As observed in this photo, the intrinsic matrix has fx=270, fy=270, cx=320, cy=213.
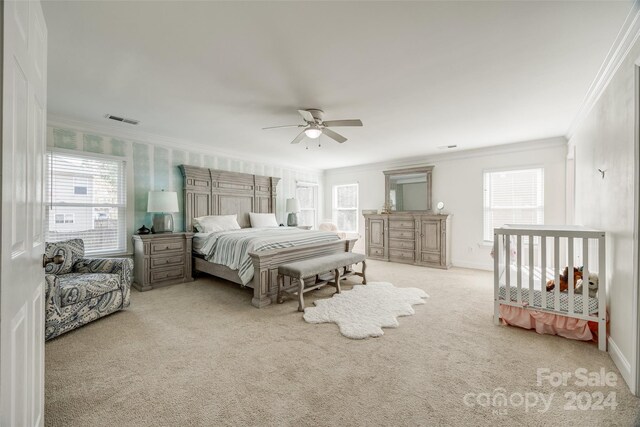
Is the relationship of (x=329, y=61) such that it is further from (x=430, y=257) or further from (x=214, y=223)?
(x=430, y=257)

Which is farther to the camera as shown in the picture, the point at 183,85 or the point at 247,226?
the point at 247,226

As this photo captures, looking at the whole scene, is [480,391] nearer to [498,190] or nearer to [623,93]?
[623,93]

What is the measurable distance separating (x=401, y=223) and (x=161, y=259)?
478 centimetres

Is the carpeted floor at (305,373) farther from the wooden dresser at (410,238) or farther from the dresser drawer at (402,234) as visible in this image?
the dresser drawer at (402,234)

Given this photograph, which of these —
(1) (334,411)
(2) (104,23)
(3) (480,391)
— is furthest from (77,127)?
(3) (480,391)

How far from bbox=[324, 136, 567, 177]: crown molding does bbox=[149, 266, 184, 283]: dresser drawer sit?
193 inches

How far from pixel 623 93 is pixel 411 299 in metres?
2.78

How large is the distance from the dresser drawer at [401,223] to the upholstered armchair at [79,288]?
503cm

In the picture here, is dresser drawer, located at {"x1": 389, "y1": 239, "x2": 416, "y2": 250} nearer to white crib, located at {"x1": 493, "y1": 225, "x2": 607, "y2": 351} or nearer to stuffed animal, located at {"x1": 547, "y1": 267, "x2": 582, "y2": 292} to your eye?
white crib, located at {"x1": 493, "y1": 225, "x2": 607, "y2": 351}

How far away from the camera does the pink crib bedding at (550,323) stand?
2.46 meters

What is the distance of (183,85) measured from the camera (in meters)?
2.79

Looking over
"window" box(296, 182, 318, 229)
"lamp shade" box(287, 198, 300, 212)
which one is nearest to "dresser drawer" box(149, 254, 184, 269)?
"lamp shade" box(287, 198, 300, 212)

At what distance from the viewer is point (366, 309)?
125 inches

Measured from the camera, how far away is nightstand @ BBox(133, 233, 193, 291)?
404cm
